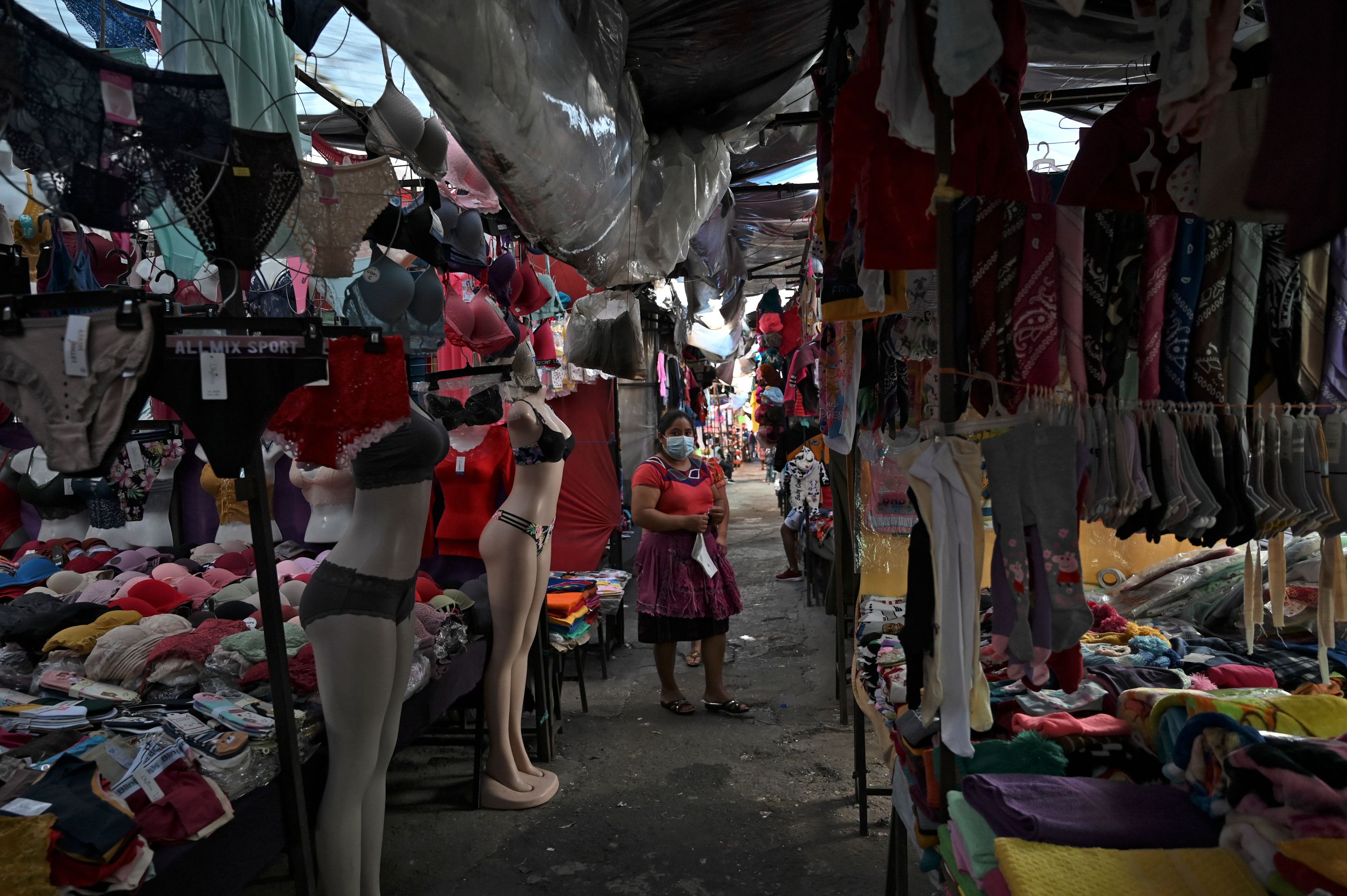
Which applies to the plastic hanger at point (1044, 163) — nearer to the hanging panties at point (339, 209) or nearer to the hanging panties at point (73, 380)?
the hanging panties at point (339, 209)

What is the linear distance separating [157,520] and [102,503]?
41 centimetres

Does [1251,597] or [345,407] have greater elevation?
[345,407]

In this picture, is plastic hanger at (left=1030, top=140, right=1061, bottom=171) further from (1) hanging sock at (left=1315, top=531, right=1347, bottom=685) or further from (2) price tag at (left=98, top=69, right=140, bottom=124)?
(2) price tag at (left=98, top=69, right=140, bottom=124)

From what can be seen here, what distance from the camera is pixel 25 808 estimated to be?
156cm

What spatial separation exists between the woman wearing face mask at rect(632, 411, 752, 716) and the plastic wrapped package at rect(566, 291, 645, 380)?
24.0 inches

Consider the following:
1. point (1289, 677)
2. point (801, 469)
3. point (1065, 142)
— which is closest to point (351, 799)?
point (1289, 677)

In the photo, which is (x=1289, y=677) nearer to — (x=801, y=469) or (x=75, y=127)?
(x=75, y=127)

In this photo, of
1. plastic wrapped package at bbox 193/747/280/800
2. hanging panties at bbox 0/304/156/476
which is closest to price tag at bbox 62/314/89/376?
hanging panties at bbox 0/304/156/476

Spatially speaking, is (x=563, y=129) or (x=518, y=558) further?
(x=518, y=558)

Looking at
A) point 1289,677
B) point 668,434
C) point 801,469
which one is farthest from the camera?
point 801,469

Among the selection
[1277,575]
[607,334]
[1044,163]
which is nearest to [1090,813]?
[1277,575]

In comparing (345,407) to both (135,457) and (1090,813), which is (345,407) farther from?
(135,457)

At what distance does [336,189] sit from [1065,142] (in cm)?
365

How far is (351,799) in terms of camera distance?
2.29 metres
